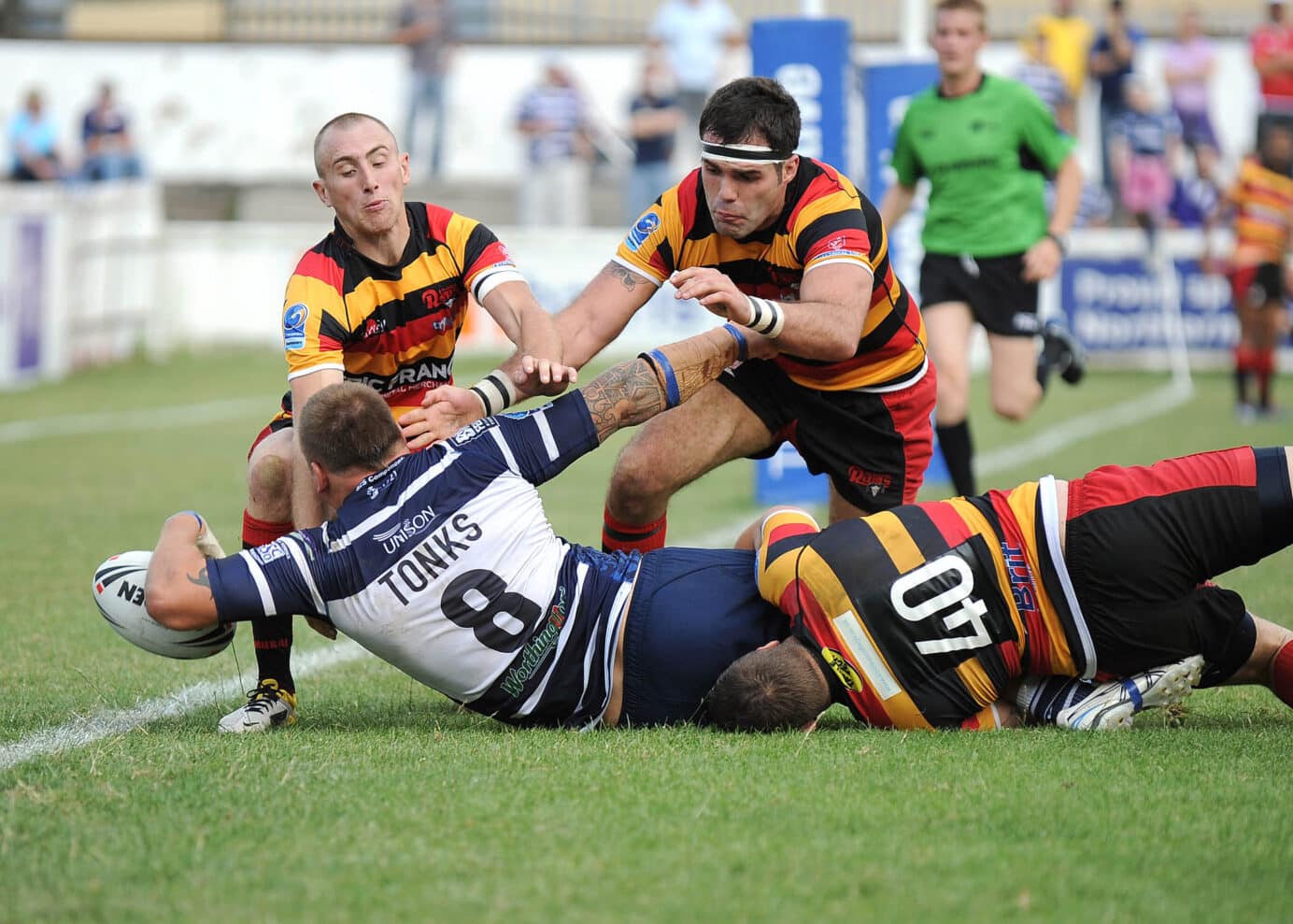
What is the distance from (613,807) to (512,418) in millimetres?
1311

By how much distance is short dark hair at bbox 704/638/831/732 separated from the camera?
4555 mm

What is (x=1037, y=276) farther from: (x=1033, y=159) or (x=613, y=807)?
(x=613, y=807)

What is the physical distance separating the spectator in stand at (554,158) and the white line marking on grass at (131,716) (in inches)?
613

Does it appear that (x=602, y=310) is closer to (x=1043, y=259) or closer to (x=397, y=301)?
(x=397, y=301)

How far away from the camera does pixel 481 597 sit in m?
4.55

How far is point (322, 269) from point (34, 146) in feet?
62.6

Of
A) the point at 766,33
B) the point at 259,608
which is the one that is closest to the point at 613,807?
the point at 259,608

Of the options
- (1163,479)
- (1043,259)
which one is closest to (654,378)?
(1163,479)

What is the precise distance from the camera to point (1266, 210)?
48.5 feet

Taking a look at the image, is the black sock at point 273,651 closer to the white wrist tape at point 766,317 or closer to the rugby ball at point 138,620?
the rugby ball at point 138,620

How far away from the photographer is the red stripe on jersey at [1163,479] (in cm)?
457

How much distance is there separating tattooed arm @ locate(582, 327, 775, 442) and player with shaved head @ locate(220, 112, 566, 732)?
0.24 m

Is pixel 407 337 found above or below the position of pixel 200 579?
above

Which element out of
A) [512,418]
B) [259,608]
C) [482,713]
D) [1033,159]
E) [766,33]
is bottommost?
[482,713]
